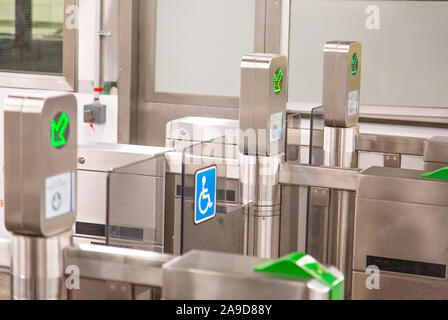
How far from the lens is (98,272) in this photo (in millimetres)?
1509

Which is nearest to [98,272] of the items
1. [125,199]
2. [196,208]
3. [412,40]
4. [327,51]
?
[125,199]

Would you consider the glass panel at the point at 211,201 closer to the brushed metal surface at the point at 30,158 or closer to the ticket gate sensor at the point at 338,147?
the ticket gate sensor at the point at 338,147

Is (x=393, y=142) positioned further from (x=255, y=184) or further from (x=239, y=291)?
(x=239, y=291)

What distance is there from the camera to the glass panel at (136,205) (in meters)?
1.97

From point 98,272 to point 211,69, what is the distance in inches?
126

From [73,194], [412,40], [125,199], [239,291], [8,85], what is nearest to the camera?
[239,291]

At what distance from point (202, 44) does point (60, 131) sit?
10.6ft

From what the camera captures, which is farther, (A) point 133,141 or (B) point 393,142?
(A) point 133,141

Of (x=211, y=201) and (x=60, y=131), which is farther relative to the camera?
(x=211, y=201)

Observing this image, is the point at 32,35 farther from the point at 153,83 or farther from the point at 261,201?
the point at 261,201

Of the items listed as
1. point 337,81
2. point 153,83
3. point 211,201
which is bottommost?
point 211,201

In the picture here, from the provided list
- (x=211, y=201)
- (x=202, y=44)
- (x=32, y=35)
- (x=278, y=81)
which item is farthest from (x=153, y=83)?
(x=211, y=201)

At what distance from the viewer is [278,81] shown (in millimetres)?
2406

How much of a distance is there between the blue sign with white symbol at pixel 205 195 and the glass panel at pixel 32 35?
272 cm
